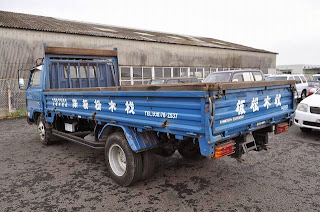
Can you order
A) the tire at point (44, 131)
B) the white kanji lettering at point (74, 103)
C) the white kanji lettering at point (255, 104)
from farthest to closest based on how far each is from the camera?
the tire at point (44, 131) < the white kanji lettering at point (74, 103) < the white kanji lettering at point (255, 104)

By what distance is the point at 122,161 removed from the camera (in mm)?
4234

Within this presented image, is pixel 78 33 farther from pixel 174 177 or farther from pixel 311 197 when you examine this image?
pixel 311 197

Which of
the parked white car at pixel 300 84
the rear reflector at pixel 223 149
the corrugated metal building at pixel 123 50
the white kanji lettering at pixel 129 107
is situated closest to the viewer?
the rear reflector at pixel 223 149

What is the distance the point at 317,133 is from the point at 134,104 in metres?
6.40

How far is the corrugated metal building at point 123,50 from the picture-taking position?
14.0 metres

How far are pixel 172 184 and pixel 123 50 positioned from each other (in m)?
15.3

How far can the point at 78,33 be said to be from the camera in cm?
1597

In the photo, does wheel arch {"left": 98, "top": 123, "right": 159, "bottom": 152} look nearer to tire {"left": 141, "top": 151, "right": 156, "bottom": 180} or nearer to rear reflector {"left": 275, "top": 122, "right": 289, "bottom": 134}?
tire {"left": 141, "top": 151, "right": 156, "bottom": 180}

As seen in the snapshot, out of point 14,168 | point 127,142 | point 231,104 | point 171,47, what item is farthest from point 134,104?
point 171,47

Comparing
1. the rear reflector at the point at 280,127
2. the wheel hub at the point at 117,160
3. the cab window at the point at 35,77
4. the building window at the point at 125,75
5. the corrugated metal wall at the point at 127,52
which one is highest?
the corrugated metal wall at the point at 127,52

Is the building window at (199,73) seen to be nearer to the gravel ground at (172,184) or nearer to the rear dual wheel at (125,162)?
the gravel ground at (172,184)

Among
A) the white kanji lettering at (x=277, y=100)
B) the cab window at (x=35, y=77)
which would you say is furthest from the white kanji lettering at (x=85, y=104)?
the white kanji lettering at (x=277, y=100)

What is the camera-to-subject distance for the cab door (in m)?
6.48

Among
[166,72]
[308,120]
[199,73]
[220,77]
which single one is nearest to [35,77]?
[220,77]
